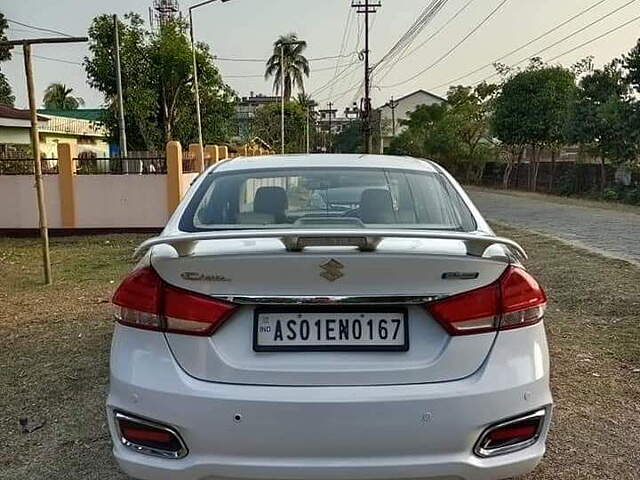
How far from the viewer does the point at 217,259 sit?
217 cm

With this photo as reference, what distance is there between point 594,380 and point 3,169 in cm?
1170

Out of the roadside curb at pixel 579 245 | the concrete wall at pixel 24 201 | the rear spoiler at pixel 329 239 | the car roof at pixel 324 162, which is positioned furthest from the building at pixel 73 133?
the rear spoiler at pixel 329 239

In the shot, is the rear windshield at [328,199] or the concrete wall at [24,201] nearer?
the rear windshield at [328,199]

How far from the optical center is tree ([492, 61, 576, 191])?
3077 cm

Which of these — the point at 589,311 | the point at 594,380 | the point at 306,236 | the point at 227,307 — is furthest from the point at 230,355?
the point at 589,311

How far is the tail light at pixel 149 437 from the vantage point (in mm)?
2221

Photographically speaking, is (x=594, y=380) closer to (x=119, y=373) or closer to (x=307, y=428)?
(x=307, y=428)

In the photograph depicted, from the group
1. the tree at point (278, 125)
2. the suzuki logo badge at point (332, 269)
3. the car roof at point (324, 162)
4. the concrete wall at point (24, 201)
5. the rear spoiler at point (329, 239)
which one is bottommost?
the concrete wall at point (24, 201)

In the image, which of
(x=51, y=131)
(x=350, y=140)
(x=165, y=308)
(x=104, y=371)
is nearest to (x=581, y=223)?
(x=104, y=371)

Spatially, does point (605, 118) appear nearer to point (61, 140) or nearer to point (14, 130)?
point (14, 130)

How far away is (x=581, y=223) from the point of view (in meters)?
14.1

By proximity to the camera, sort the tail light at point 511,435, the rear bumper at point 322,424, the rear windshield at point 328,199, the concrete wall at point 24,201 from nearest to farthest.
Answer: the rear bumper at point 322,424 → the tail light at point 511,435 → the rear windshield at point 328,199 → the concrete wall at point 24,201

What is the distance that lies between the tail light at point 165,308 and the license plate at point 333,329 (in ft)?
0.48

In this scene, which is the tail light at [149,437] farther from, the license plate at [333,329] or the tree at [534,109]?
the tree at [534,109]
